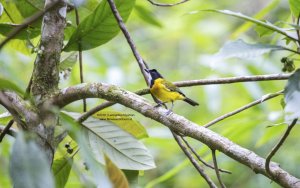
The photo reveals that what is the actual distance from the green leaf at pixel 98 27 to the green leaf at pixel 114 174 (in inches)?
20.7

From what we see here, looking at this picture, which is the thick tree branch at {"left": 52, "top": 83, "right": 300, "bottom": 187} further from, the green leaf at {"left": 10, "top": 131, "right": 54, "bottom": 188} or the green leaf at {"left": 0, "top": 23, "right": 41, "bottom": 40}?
the green leaf at {"left": 10, "top": 131, "right": 54, "bottom": 188}

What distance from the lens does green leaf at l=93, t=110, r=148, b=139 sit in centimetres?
127

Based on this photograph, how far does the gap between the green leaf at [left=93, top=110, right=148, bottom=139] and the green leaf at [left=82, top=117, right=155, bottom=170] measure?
0.09 m

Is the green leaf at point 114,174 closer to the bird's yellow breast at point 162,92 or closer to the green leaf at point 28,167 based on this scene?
the green leaf at point 28,167

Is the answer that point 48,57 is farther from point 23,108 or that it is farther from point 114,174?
point 114,174

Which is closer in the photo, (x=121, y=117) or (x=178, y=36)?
(x=121, y=117)

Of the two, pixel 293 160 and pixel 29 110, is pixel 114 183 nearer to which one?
pixel 29 110

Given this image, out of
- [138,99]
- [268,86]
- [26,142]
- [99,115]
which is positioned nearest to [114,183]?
[26,142]

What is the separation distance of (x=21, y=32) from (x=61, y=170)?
0.34m

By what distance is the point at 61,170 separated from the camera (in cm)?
122

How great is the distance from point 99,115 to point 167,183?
198 centimetres

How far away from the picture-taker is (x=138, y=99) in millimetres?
1042

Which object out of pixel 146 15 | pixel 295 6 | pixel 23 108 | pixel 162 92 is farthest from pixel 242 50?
pixel 146 15

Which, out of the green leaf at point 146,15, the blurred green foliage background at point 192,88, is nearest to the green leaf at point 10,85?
the blurred green foliage background at point 192,88
